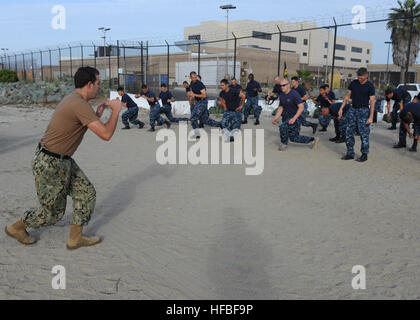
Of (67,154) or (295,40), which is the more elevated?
(295,40)

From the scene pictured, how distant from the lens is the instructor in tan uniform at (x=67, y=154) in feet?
10.6

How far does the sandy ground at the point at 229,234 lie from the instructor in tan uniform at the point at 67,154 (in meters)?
0.45

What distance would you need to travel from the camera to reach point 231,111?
10.3 metres

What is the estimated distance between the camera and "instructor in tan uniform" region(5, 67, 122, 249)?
3232mm

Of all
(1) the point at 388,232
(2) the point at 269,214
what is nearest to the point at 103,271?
(2) the point at 269,214

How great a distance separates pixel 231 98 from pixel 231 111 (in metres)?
0.38

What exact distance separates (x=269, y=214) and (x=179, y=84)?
38.7m

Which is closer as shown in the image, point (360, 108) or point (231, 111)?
point (360, 108)

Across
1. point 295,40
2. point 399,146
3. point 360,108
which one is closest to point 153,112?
point 360,108

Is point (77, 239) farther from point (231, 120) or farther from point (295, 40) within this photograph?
point (295, 40)

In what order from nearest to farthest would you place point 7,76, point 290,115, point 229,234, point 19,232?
point 19,232
point 229,234
point 290,115
point 7,76

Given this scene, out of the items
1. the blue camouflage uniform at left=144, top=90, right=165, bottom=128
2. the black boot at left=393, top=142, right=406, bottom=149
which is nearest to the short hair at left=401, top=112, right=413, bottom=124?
the black boot at left=393, top=142, right=406, bottom=149

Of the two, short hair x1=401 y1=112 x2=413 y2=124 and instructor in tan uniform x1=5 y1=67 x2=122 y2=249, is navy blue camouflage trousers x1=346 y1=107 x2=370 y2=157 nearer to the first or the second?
short hair x1=401 y1=112 x2=413 y2=124

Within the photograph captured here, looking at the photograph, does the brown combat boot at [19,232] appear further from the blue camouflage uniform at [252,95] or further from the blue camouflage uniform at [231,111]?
the blue camouflage uniform at [252,95]
